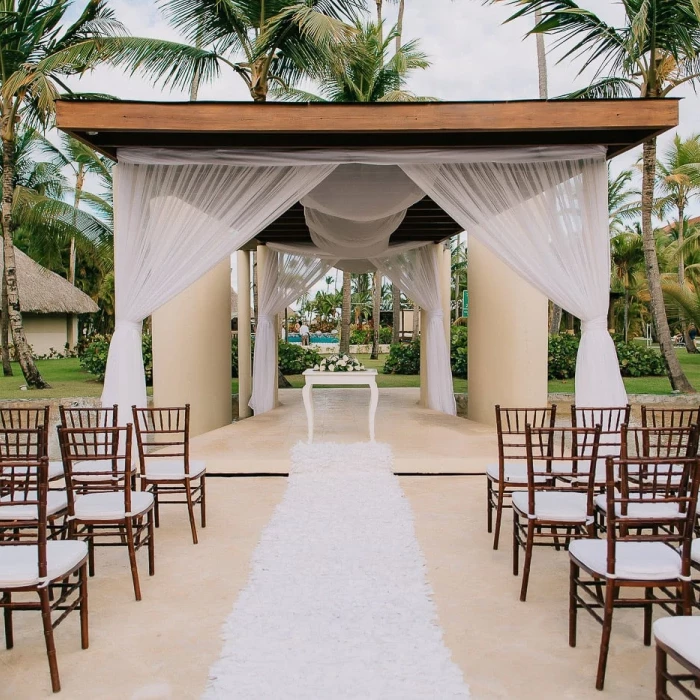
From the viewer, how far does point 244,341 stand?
421 inches

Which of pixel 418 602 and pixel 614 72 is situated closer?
pixel 418 602

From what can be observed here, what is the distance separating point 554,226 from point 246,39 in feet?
22.6

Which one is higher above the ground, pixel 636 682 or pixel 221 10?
pixel 221 10

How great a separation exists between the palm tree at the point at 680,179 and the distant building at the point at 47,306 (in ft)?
64.1

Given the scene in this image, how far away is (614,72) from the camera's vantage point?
32.1 ft

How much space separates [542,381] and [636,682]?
5730 millimetres

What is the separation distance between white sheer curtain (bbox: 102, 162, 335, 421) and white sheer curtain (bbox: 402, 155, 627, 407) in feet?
3.95

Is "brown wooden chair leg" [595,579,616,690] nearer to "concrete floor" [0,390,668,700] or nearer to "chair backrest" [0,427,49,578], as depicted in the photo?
"concrete floor" [0,390,668,700]

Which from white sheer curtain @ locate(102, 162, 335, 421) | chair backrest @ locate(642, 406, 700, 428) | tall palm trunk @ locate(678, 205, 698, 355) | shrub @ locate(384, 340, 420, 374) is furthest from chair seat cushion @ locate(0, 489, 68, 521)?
tall palm trunk @ locate(678, 205, 698, 355)

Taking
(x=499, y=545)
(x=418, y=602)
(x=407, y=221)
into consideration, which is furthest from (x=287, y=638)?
(x=407, y=221)

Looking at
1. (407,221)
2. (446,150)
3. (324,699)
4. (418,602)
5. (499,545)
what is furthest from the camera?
(407,221)

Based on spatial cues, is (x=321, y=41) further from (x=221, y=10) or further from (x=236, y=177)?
(x=236, y=177)

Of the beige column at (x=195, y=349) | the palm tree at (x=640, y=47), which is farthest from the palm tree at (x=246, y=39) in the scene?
the beige column at (x=195, y=349)

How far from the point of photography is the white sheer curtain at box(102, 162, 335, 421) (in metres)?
5.64
